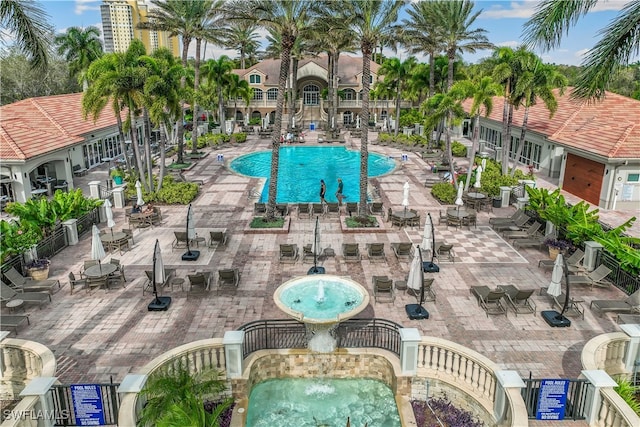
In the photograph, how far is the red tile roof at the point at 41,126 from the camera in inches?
1027

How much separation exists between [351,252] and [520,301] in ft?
21.8

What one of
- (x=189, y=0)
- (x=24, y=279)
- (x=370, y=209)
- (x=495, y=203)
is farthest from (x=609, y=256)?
(x=189, y=0)

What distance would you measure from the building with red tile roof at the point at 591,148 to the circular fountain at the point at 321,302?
48.3 ft

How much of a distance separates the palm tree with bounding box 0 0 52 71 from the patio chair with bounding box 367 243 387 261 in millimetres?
12865

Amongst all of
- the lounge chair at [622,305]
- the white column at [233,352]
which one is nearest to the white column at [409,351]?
the white column at [233,352]

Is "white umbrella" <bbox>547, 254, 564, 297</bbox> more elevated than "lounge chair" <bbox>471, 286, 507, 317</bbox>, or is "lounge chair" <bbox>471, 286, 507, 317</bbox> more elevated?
"white umbrella" <bbox>547, 254, 564, 297</bbox>

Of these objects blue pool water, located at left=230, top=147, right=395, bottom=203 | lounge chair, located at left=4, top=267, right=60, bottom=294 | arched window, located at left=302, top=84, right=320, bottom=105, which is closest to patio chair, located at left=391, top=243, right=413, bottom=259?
blue pool water, located at left=230, top=147, right=395, bottom=203

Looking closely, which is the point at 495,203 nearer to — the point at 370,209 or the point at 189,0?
the point at 370,209

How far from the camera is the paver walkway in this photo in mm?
12789

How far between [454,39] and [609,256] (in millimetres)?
21778

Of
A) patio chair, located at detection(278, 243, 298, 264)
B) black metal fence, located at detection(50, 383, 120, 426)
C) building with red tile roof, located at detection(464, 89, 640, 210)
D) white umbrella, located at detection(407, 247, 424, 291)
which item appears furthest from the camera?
building with red tile roof, located at detection(464, 89, 640, 210)

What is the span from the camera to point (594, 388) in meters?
9.54

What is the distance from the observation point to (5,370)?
1105 cm

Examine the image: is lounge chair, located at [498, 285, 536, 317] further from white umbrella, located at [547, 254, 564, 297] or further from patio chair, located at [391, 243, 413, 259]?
patio chair, located at [391, 243, 413, 259]
